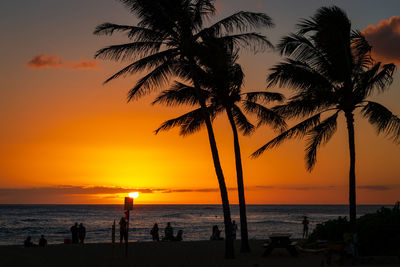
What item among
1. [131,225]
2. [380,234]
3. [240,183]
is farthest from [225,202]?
[131,225]

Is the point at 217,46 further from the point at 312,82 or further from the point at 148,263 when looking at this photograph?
the point at 148,263

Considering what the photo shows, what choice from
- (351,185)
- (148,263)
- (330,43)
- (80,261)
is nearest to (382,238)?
(351,185)

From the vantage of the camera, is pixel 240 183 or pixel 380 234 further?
pixel 240 183

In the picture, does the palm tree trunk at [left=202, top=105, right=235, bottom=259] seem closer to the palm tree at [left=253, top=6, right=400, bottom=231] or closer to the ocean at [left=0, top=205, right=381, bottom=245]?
the palm tree at [left=253, top=6, right=400, bottom=231]

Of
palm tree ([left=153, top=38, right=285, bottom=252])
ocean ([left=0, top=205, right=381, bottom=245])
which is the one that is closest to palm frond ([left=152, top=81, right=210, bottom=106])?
palm tree ([left=153, top=38, right=285, bottom=252])

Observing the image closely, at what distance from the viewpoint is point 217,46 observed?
1662 centimetres

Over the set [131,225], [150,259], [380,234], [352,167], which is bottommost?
[131,225]

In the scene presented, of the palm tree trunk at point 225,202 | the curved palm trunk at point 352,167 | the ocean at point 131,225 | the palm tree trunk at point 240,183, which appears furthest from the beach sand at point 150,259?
the ocean at point 131,225

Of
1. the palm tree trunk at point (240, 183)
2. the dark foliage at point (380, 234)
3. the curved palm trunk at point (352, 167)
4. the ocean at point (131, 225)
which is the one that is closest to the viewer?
the curved palm trunk at point (352, 167)

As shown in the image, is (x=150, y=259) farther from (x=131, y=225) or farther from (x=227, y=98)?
(x=131, y=225)

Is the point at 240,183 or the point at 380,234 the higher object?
the point at 240,183

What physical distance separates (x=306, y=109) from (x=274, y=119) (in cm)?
256

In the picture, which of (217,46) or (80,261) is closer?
(217,46)

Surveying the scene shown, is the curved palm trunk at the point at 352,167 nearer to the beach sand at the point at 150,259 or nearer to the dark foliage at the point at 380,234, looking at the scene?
the dark foliage at the point at 380,234
